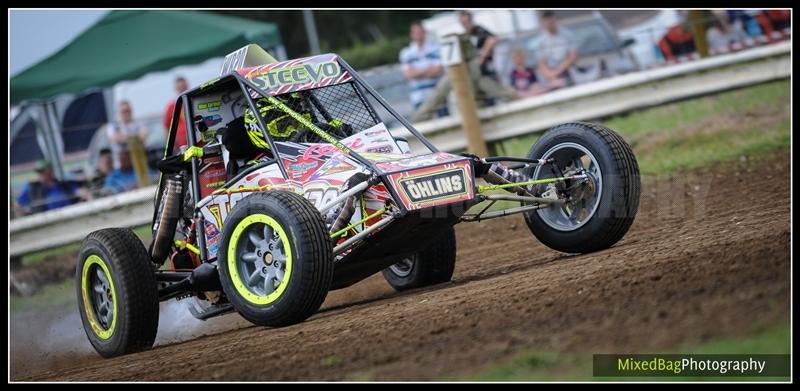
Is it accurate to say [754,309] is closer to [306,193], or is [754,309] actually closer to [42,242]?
[306,193]

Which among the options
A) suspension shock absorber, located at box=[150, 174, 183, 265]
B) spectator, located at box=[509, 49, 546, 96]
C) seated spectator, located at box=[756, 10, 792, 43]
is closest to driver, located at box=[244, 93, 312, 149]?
suspension shock absorber, located at box=[150, 174, 183, 265]

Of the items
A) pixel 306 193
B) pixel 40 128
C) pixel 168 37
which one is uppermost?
pixel 168 37

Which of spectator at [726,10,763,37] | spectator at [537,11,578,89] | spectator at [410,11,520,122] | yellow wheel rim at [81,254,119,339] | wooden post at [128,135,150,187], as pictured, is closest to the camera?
yellow wheel rim at [81,254,119,339]

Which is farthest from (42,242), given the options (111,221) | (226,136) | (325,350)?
(325,350)

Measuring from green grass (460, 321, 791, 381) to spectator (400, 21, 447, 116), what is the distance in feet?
33.2

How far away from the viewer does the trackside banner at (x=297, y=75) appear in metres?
7.78

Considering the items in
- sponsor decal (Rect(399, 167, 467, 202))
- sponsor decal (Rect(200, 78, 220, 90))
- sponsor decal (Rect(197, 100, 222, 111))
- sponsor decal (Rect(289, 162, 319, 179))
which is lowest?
sponsor decal (Rect(399, 167, 467, 202))

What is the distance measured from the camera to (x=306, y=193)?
7.25 meters

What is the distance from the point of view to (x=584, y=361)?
504cm

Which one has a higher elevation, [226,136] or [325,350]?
[226,136]

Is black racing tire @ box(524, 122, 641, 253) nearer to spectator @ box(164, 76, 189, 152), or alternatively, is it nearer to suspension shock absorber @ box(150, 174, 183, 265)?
suspension shock absorber @ box(150, 174, 183, 265)

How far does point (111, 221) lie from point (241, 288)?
6762 millimetres

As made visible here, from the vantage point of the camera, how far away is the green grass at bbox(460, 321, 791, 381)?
4.94 meters

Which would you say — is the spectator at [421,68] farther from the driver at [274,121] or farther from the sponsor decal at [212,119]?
the driver at [274,121]
